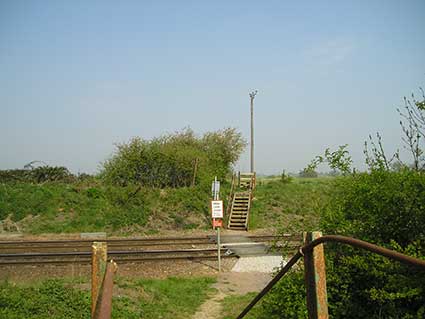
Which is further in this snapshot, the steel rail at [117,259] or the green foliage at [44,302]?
the steel rail at [117,259]

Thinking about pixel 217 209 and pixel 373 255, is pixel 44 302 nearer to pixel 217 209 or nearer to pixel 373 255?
pixel 373 255

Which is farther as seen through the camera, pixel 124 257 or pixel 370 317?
pixel 124 257

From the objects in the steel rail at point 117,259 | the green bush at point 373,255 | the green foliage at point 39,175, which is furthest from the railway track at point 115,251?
the green foliage at point 39,175

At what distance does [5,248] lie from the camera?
508 inches

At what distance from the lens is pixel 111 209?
62.4ft

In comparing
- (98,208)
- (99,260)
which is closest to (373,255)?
(99,260)

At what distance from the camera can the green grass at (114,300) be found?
615 cm

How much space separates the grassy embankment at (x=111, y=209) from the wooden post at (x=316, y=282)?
15050mm

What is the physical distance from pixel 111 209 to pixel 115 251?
23.2 ft

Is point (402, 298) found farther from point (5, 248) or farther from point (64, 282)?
point (5, 248)

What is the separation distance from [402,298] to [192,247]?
9.99 m

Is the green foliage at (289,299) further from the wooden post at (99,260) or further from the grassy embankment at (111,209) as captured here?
the grassy embankment at (111,209)

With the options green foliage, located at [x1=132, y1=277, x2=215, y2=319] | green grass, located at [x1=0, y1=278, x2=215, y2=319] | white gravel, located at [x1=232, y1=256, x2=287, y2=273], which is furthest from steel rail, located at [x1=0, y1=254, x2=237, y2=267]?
green grass, located at [x1=0, y1=278, x2=215, y2=319]

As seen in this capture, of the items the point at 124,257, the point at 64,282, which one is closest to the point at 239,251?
the point at 124,257
